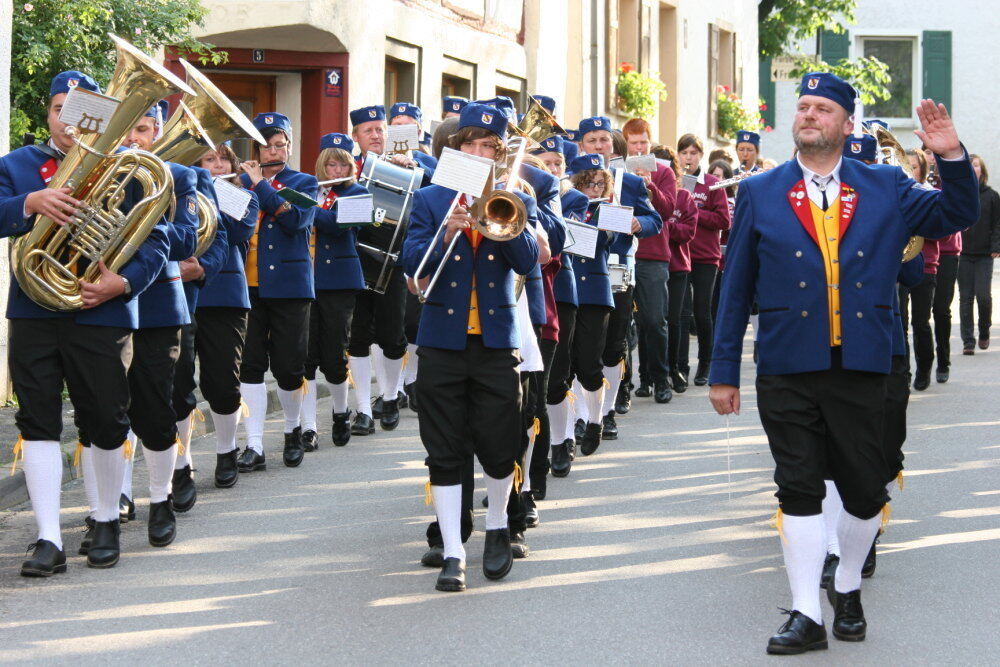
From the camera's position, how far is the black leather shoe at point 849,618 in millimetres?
5820

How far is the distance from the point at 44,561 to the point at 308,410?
3588 millimetres

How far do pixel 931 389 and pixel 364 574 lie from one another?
8133 millimetres

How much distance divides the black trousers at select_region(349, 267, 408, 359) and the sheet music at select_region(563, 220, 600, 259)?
2.58 meters

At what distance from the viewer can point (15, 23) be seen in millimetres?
11648

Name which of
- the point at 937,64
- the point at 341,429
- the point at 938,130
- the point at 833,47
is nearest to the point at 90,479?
the point at 341,429

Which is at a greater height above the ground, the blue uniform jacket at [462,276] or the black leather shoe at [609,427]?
the blue uniform jacket at [462,276]

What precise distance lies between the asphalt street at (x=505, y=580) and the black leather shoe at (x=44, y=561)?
2.0 inches

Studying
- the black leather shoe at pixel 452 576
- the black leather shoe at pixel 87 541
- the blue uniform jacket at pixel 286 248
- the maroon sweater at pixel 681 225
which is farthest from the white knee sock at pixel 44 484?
the maroon sweater at pixel 681 225

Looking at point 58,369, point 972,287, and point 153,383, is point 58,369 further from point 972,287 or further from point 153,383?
point 972,287

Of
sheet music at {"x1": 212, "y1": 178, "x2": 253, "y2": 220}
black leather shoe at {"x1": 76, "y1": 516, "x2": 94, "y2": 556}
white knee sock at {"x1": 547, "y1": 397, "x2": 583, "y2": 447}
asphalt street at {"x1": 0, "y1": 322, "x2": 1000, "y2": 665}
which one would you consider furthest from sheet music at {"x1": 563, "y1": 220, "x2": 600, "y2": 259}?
black leather shoe at {"x1": 76, "y1": 516, "x2": 94, "y2": 556}

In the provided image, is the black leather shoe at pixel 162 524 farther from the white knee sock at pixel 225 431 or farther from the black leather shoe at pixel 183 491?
the white knee sock at pixel 225 431

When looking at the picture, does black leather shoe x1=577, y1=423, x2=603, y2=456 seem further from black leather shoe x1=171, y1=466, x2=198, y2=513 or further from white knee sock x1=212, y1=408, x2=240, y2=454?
black leather shoe x1=171, y1=466, x2=198, y2=513

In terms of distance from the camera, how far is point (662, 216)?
12688mm

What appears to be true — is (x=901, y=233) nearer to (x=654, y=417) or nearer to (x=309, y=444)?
(x=309, y=444)
